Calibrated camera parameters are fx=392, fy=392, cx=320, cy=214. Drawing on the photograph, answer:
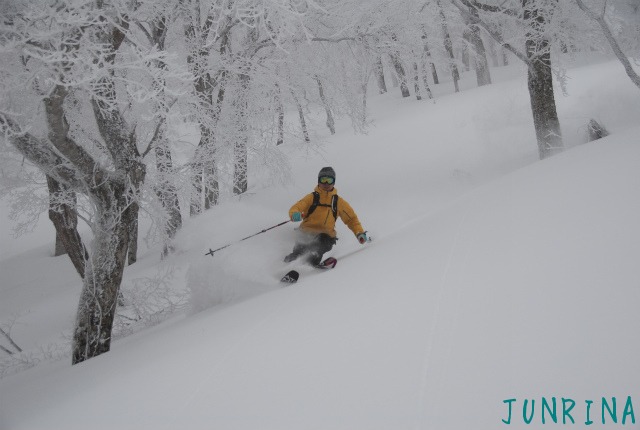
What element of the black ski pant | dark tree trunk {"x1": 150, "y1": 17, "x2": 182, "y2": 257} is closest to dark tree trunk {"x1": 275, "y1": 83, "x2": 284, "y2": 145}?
dark tree trunk {"x1": 150, "y1": 17, "x2": 182, "y2": 257}

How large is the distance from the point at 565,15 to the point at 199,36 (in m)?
7.97

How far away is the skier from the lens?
595cm

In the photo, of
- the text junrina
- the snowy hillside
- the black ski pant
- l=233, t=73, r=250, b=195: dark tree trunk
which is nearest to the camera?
the text junrina

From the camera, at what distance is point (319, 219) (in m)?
6.16

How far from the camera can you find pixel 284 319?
3322 mm

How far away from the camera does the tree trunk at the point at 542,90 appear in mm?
8188

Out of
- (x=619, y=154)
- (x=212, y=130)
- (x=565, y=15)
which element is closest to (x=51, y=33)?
(x=212, y=130)

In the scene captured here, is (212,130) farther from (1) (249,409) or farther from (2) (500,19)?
(1) (249,409)

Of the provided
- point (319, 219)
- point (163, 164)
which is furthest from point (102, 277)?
point (163, 164)

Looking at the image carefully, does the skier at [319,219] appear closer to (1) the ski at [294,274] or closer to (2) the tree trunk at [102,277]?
(1) the ski at [294,274]

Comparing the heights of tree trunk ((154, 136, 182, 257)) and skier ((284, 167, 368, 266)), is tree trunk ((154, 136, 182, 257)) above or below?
above

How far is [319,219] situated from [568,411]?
4677 mm

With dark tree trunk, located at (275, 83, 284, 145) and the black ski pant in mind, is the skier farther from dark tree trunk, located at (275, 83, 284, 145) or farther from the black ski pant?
dark tree trunk, located at (275, 83, 284, 145)

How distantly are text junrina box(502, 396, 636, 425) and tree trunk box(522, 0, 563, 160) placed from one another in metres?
8.08
